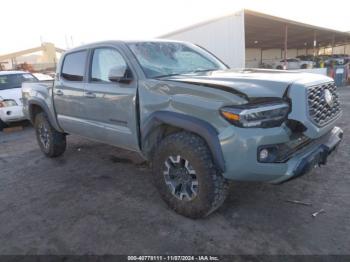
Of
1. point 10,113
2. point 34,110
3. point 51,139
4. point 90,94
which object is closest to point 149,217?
point 90,94

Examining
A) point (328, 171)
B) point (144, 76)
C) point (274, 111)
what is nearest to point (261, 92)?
point (274, 111)

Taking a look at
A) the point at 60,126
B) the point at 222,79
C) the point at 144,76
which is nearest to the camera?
the point at 222,79

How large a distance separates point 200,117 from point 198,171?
51 cm

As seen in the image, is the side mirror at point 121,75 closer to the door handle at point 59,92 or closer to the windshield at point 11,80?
the door handle at point 59,92

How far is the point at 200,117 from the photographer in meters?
2.83

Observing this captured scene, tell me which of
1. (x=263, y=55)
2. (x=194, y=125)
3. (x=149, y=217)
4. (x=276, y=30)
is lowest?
(x=149, y=217)

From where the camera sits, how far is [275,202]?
3.45 metres

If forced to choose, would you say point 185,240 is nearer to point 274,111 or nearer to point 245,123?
point 245,123

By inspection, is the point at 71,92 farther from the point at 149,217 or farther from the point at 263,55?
the point at 263,55

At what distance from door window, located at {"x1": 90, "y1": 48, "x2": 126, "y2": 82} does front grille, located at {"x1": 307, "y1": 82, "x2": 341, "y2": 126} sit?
215cm

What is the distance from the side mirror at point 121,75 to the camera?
138 inches

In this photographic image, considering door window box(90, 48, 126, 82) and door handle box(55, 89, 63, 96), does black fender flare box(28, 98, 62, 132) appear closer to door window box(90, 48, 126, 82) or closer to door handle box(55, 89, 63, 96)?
door handle box(55, 89, 63, 96)

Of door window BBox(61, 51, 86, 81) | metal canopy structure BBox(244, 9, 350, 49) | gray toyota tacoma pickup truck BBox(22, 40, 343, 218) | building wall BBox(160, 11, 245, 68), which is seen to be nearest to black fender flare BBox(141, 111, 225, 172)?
gray toyota tacoma pickup truck BBox(22, 40, 343, 218)

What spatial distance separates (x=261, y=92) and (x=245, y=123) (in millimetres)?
349
